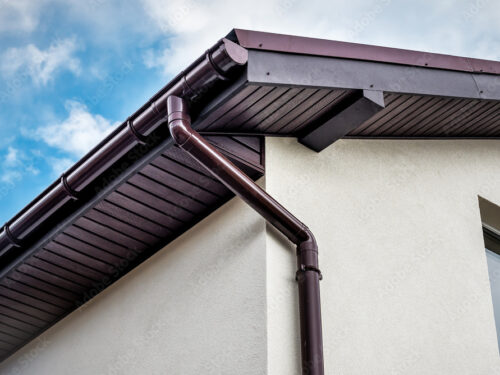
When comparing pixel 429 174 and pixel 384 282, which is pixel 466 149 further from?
pixel 384 282

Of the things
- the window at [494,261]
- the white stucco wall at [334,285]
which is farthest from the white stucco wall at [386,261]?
the window at [494,261]

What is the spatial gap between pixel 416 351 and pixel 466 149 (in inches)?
83.2

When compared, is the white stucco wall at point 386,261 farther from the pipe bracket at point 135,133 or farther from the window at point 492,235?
the pipe bracket at point 135,133

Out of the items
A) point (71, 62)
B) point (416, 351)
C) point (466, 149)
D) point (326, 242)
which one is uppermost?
point (71, 62)

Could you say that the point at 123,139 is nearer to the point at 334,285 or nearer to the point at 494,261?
the point at 334,285

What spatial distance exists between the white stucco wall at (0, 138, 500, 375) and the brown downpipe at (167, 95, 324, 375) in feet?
0.32

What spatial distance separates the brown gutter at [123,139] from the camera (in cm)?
350

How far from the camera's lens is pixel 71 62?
88.5 feet

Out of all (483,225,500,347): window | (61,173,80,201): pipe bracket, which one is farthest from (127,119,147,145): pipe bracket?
(483,225,500,347): window

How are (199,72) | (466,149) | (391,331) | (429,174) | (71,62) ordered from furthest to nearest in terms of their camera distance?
(71,62)
(466,149)
(429,174)
(391,331)
(199,72)

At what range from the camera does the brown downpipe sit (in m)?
3.53

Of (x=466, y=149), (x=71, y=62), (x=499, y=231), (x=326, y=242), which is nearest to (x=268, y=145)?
(x=326, y=242)

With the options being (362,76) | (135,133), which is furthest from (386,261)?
(135,133)

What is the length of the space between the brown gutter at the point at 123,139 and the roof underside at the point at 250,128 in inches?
3.3
